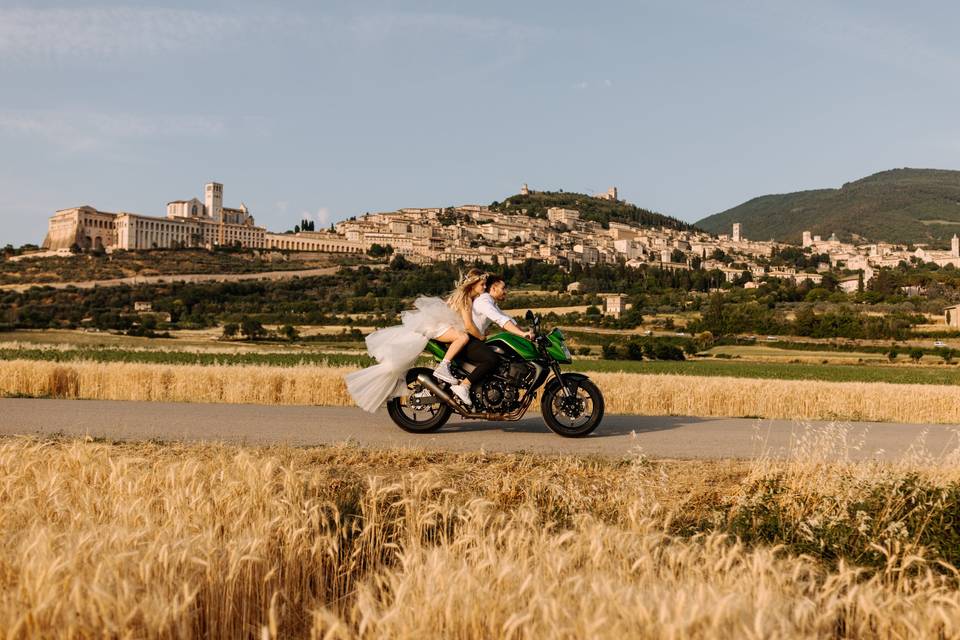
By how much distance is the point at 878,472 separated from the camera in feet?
24.3

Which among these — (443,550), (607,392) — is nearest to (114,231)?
(607,392)

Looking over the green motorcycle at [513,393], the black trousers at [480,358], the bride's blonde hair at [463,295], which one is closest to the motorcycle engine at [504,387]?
the green motorcycle at [513,393]

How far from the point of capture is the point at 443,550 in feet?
15.5

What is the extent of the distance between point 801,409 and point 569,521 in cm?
1267

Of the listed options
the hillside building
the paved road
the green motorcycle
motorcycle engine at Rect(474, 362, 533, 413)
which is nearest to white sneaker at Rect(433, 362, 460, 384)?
the green motorcycle

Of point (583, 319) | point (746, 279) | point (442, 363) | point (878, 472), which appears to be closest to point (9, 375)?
point (442, 363)

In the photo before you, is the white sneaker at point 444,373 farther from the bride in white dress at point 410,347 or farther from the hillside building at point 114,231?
the hillside building at point 114,231

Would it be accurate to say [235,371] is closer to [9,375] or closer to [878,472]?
[9,375]

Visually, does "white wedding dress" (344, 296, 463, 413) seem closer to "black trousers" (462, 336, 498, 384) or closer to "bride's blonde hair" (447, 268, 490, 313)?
"bride's blonde hair" (447, 268, 490, 313)

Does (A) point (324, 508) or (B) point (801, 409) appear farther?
(B) point (801, 409)

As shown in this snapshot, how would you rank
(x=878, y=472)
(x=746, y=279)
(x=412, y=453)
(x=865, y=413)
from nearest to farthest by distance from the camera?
(x=878, y=472), (x=412, y=453), (x=865, y=413), (x=746, y=279)

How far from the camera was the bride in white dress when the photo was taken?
9945 mm

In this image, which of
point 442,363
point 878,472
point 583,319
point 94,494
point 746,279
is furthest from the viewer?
point 746,279

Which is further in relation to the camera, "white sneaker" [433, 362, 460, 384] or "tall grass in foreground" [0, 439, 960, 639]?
"white sneaker" [433, 362, 460, 384]
